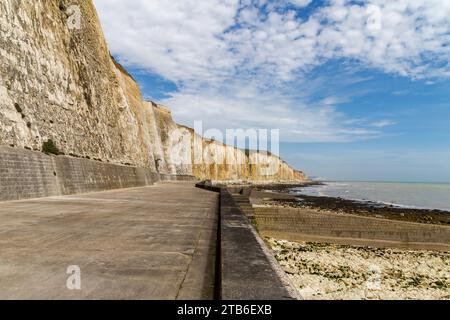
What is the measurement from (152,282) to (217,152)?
99.8m

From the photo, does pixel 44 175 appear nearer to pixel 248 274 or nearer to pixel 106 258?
pixel 106 258

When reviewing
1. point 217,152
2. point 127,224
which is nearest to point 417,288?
point 127,224

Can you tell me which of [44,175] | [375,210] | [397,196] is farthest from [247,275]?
[397,196]

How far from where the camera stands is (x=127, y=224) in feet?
21.4

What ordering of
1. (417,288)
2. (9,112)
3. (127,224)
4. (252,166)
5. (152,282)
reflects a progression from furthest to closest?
(252,166) → (9,112) → (417,288) → (127,224) → (152,282)

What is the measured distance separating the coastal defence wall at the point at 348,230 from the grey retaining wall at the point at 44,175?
888 cm

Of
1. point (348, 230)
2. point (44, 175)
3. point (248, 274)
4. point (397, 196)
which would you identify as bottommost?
point (397, 196)

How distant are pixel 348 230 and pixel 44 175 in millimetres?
14588

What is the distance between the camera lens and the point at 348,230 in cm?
1811

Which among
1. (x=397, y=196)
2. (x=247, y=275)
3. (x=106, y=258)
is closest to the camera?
(x=247, y=275)

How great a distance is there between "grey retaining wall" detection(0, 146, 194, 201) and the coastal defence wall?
8877 millimetres
